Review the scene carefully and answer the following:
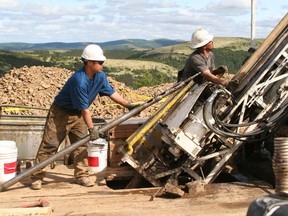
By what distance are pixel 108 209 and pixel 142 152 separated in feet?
4.77

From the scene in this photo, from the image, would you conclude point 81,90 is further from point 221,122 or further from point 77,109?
point 221,122

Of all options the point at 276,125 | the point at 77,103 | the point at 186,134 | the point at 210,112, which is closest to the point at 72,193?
the point at 77,103

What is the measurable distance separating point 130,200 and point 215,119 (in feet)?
4.71

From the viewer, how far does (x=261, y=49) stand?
6.57m

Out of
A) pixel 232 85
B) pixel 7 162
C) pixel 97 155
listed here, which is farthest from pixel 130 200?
pixel 232 85

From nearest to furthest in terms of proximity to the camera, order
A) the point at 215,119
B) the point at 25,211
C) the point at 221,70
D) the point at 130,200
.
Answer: the point at 25,211 < the point at 130,200 < the point at 215,119 < the point at 221,70

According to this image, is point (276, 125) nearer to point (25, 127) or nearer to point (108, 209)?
point (108, 209)

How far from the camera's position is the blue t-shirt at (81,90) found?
20.2 feet

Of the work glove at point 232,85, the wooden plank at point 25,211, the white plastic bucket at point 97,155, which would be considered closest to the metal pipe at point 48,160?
the wooden plank at point 25,211

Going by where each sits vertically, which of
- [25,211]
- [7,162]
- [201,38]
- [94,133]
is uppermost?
[201,38]

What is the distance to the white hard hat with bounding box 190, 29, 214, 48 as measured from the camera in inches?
266

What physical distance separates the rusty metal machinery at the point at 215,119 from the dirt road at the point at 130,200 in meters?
0.43

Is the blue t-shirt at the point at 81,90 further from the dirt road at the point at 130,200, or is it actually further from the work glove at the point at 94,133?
the dirt road at the point at 130,200

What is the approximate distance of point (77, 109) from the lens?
21.6ft
